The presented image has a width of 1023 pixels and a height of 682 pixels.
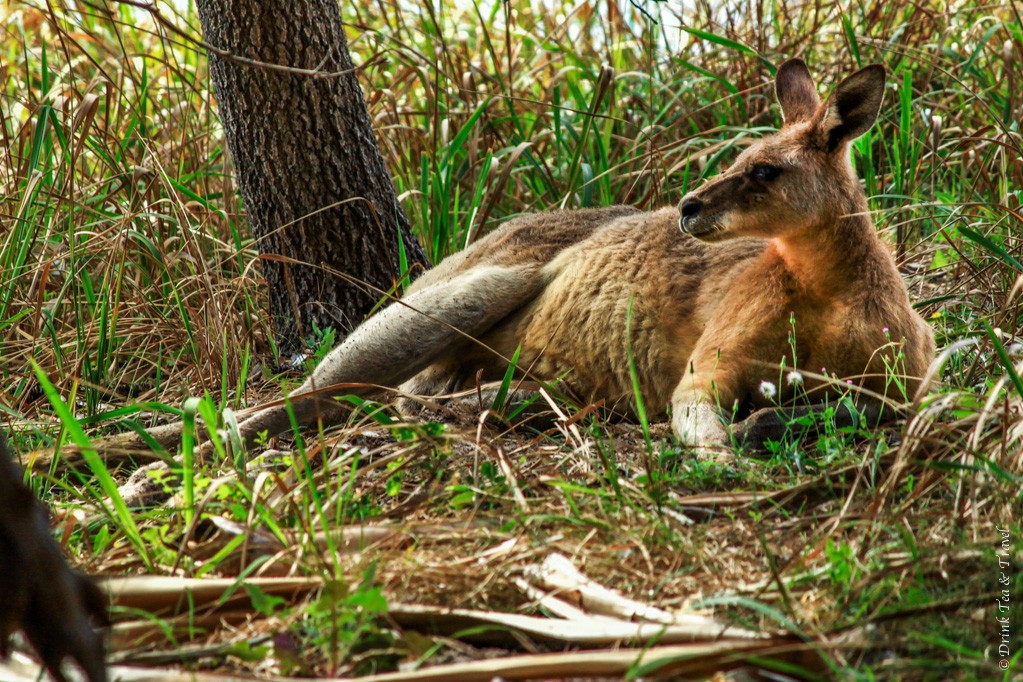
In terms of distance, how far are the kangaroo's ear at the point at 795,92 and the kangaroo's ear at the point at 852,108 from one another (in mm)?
281

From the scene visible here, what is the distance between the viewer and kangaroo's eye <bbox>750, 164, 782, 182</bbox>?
3.85 meters

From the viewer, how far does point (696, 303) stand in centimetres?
432

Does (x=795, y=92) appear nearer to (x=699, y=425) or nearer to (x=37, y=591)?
(x=699, y=425)

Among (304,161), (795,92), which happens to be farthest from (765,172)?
(304,161)

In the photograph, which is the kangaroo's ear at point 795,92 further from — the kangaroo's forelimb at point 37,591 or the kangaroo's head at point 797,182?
the kangaroo's forelimb at point 37,591

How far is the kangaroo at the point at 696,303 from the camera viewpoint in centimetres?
374

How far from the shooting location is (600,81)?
231 inches

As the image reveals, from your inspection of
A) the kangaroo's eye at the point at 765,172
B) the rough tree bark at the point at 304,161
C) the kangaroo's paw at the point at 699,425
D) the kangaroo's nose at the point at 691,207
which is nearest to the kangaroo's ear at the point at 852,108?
the kangaroo's eye at the point at 765,172

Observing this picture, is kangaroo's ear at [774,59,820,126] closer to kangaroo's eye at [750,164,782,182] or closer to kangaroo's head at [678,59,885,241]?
kangaroo's head at [678,59,885,241]

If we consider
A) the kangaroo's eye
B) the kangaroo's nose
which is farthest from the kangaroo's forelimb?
the kangaroo's eye

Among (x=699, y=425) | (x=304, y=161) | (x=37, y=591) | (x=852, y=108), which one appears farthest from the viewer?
(x=304, y=161)

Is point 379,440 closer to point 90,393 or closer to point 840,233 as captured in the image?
point 90,393

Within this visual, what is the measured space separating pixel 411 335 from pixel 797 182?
1610 millimetres

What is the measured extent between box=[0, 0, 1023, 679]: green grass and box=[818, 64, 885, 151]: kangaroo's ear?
360 mm
